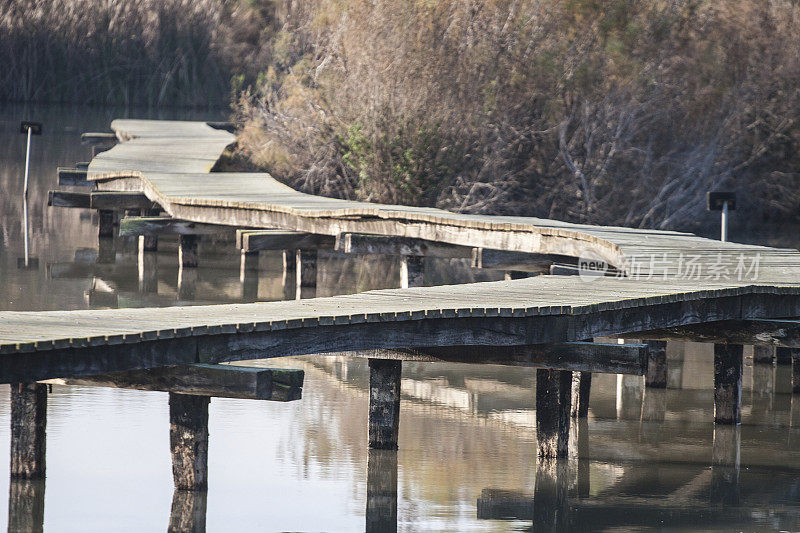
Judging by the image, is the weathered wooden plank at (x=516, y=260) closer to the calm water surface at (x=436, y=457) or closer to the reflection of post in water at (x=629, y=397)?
the calm water surface at (x=436, y=457)

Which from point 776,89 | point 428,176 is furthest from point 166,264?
point 776,89

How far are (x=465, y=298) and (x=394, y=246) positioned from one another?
4.62 metres

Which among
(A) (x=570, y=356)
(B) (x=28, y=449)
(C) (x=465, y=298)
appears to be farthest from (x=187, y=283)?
(B) (x=28, y=449)

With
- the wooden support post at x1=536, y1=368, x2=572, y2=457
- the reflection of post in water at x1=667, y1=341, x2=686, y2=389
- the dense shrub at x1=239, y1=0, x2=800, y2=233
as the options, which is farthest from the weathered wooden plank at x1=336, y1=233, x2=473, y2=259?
the dense shrub at x1=239, y1=0, x2=800, y2=233

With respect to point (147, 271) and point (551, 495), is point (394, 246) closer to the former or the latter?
point (147, 271)

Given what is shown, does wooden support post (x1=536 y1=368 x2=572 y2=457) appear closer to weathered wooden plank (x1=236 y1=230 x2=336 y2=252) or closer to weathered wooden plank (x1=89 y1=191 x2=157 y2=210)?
weathered wooden plank (x1=236 y1=230 x2=336 y2=252)

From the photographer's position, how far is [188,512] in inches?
279

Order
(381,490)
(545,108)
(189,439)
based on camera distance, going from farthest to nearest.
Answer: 1. (545,108)
2. (381,490)
3. (189,439)

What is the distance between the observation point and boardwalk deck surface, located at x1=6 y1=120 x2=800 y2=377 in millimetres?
6777

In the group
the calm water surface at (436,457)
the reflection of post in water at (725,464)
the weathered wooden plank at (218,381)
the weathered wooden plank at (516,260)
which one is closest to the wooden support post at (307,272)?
the calm water surface at (436,457)

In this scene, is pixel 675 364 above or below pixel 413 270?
below

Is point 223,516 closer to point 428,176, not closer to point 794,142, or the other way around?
point 428,176

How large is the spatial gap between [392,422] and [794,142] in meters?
12.8

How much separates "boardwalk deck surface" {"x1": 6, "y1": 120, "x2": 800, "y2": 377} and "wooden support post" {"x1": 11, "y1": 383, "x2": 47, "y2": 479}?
406mm
